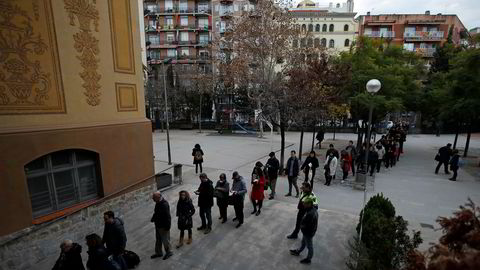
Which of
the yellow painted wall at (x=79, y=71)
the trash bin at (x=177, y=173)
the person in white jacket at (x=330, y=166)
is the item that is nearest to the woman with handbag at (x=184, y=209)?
the yellow painted wall at (x=79, y=71)

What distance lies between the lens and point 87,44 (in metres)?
6.43

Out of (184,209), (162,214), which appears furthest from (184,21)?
(162,214)

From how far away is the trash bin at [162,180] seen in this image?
32.7ft

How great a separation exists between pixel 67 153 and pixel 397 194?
11262 mm

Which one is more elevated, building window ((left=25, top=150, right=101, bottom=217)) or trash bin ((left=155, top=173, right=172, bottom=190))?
building window ((left=25, top=150, right=101, bottom=217))

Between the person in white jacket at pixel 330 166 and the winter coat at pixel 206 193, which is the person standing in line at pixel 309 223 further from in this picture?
the person in white jacket at pixel 330 166

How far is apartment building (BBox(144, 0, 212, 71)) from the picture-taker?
4168 cm

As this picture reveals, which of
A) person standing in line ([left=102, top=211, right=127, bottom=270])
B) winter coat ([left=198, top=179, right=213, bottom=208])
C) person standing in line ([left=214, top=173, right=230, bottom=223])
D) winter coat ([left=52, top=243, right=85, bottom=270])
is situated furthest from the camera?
person standing in line ([left=214, top=173, right=230, bottom=223])

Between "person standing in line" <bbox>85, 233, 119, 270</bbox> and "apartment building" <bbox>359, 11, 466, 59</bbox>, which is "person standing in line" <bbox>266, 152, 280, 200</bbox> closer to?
"person standing in line" <bbox>85, 233, 119, 270</bbox>

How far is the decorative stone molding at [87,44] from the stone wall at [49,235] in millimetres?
3020

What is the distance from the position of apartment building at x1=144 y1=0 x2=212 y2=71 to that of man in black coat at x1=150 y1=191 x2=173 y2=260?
38021mm

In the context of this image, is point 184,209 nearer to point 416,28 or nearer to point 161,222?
point 161,222

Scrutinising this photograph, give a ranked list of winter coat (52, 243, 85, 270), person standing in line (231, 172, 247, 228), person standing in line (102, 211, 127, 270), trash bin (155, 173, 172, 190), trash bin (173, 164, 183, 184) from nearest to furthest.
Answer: winter coat (52, 243, 85, 270), person standing in line (102, 211, 127, 270), person standing in line (231, 172, 247, 228), trash bin (155, 173, 172, 190), trash bin (173, 164, 183, 184)

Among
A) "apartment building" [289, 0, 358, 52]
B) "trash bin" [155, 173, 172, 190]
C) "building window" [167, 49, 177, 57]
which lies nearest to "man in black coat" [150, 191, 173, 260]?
"trash bin" [155, 173, 172, 190]
